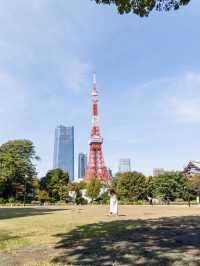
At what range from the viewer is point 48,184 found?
262ft

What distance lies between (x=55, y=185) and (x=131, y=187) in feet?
56.7

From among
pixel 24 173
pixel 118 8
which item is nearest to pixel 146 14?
pixel 118 8

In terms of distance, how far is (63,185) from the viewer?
80688 mm

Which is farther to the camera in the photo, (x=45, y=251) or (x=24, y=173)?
(x=24, y=173)

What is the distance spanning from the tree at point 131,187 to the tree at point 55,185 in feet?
40.5

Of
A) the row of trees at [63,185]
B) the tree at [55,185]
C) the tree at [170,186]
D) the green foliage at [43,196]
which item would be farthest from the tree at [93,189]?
the tree at [170,186]

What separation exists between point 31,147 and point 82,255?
65.8m

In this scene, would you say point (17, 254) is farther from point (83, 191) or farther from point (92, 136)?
point (92, 136)

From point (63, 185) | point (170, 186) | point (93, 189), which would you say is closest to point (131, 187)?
point (170, 186)

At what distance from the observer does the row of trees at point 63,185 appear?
68.4 m

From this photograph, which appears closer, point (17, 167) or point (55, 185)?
point (17, 167)

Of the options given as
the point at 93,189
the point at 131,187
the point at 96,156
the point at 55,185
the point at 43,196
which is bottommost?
the point at 43,196

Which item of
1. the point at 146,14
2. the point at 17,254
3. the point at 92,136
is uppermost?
the point at 92,136

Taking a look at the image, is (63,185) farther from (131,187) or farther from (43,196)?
(131,187)
